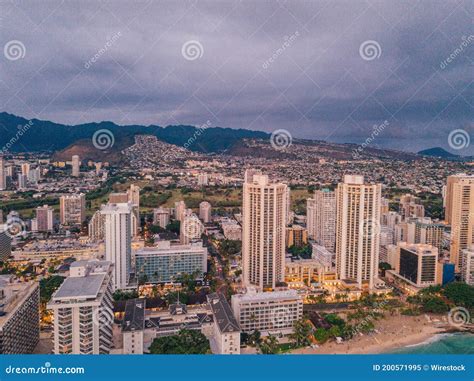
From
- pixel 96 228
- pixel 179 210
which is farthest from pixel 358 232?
pixel 96 228

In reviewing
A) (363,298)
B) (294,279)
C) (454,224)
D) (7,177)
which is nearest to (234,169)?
(294,279)

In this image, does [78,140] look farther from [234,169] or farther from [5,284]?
[234,169]

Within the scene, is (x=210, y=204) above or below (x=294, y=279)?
above

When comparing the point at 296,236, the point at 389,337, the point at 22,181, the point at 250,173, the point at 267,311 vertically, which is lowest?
the point at 389,337

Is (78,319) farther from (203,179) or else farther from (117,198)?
(203,179)

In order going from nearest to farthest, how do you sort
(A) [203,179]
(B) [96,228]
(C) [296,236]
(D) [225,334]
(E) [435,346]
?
(D) [225,334] → (E) [435,346] → (A) [203,179] → (B) [96,228] → (C) [296,236]

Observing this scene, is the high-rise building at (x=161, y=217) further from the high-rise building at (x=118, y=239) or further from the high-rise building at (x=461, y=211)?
the high-rise building at (x=461, y=211)
